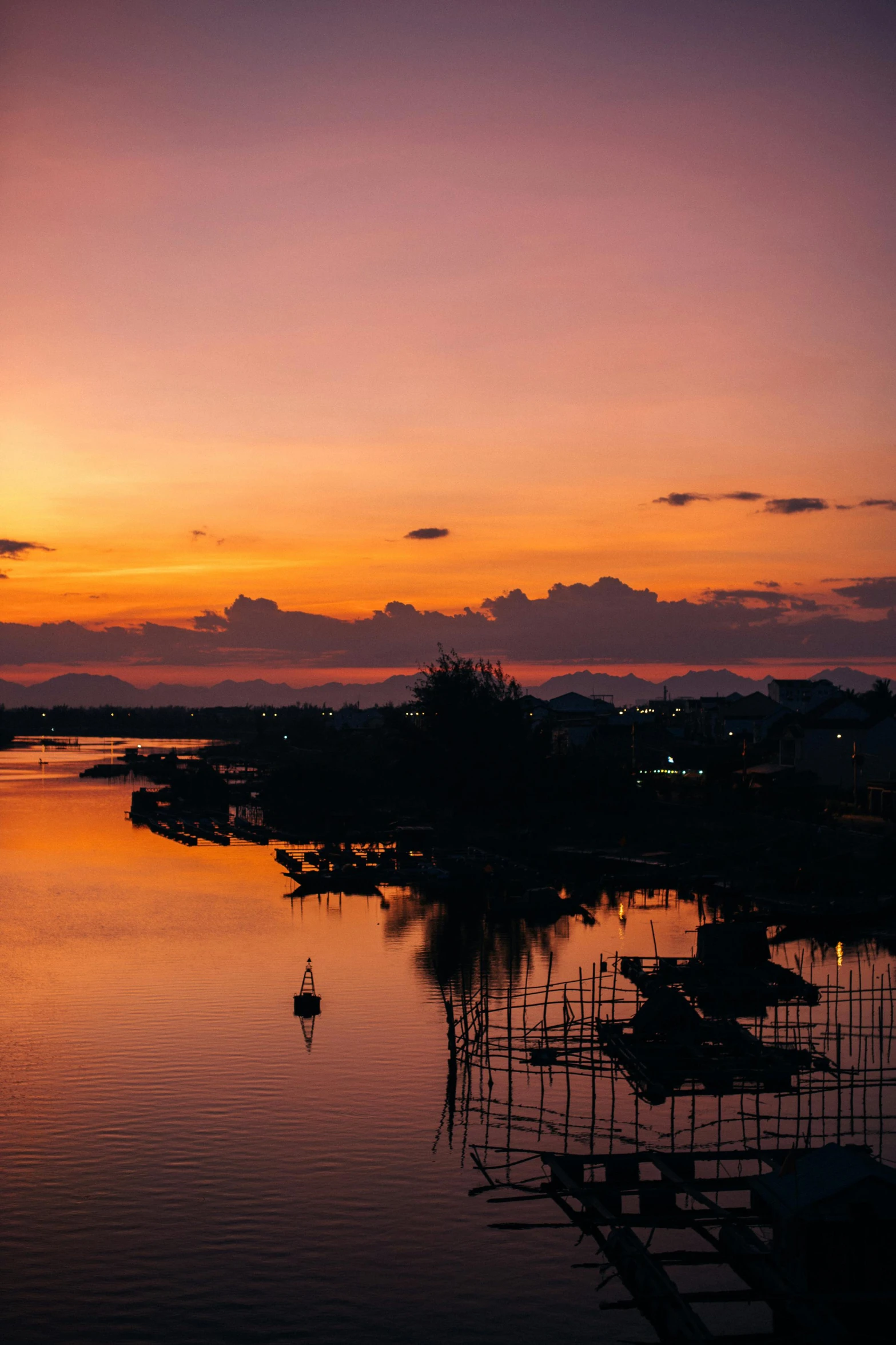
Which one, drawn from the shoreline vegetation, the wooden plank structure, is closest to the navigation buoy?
the wooden plank structure

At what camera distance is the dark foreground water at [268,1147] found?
25.1 metres

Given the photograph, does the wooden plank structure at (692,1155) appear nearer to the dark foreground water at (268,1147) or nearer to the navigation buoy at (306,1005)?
the dark foreground water at (268,1147)

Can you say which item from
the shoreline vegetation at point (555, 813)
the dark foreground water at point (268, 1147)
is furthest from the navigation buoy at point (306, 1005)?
the shoreline vegetation at point (555, 813)

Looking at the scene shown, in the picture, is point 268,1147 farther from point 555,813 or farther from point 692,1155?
point 555,813

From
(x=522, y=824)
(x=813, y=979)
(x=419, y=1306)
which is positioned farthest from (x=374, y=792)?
(x=419, y=1306)

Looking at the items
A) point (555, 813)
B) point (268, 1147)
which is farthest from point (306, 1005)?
point (555, 813)

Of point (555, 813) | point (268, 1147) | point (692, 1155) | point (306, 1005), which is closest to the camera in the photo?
point (692, 1155)

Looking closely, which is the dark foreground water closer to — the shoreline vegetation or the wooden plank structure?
the wooden plank structure

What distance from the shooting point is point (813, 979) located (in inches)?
2144

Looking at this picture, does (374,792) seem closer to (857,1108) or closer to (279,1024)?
(279,1024)

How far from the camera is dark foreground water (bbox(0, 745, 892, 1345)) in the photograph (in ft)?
82.2

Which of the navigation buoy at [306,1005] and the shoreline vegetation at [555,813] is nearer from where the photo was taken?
the navigation buoy at [306,1005]

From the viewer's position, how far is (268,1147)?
1310 inches

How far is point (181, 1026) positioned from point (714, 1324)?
2617 cm
